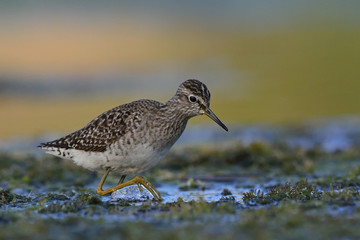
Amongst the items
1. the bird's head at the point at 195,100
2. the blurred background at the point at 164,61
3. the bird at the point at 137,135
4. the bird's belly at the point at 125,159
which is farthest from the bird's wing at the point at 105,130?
the blurred background at the point at 164,61

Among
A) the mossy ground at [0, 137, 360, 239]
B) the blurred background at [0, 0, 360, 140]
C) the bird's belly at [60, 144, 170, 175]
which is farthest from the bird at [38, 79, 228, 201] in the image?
the blurred background at [0, 0, 360, 140]

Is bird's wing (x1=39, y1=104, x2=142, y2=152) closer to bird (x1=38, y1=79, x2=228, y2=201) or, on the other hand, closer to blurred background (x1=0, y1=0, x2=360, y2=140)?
bird (x1=38, y1=79, x2=228, y2=201)

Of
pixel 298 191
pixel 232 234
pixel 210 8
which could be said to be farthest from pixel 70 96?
pixel 210 8

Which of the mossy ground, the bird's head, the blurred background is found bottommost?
the mossy ground

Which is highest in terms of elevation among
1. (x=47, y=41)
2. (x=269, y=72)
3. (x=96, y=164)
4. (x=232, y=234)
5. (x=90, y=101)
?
(x=47, y=41)

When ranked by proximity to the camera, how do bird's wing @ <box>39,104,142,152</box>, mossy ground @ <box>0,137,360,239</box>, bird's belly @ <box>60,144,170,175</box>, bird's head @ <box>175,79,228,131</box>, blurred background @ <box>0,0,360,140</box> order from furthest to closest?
blurred background @ <box>0,0,360,140</box>
bird's head @ <box>175,79,228,131</box>
bird's wing @ <box>39,104,142,152</box>
bird's belly @ <box>60,144,170,175</box>
mossy ground @ <box>0,137,360,239</box>

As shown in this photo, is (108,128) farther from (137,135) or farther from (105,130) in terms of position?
(137,135)

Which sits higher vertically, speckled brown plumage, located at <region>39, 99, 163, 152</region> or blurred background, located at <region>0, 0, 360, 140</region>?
blurred background, located at <region>0, 0, 360, 140</region>

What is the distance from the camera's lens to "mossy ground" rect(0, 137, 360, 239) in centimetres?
632

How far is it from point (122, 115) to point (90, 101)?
13829 millimetres

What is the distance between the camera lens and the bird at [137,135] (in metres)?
8.98

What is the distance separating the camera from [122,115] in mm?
9406

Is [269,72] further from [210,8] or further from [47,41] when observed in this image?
[210,8]

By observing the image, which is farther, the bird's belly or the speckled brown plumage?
the speckled brown plumage
